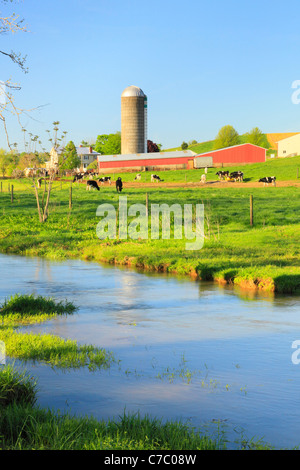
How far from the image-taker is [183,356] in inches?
444

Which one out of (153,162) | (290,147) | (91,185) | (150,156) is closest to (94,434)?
(91,185)

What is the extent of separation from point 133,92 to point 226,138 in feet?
145

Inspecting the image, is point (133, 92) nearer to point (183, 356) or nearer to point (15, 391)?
point (183, 356)

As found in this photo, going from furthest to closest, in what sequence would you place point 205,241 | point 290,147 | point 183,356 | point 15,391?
point 290,147 → point 205,241 → point 183,356 → point 15,391

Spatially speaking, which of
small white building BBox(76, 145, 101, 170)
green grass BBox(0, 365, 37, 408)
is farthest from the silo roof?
Result: green grass BBox(0, 365, 37, 408)

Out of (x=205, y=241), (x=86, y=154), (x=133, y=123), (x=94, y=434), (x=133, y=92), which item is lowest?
(x=94, y=434)

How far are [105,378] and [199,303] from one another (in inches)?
291

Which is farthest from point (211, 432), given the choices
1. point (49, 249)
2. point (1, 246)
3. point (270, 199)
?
point (270, 199)

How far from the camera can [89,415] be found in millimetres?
8023

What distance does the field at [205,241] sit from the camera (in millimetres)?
20766

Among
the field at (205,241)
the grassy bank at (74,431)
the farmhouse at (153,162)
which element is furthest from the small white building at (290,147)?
the grassy bank at (74,431)

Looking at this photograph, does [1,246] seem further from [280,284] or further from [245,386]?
[245,386]

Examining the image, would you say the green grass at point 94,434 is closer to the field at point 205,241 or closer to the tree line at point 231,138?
the field at point 205,241

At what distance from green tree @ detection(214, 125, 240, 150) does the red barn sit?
1982 inches
